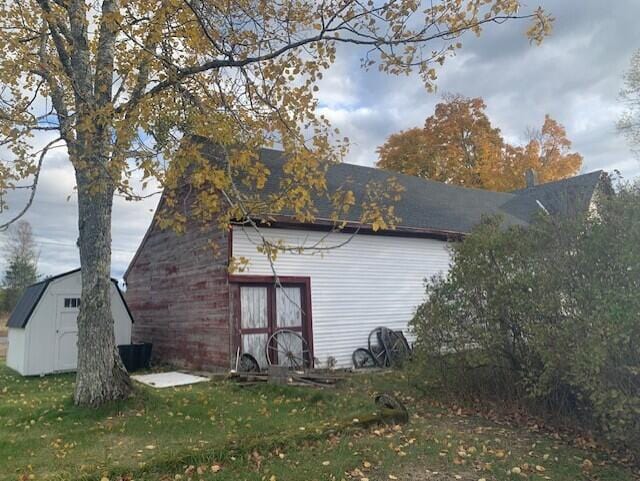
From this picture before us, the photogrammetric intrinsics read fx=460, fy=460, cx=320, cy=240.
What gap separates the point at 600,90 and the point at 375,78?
61.3 feet

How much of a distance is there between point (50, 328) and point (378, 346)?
831 cm

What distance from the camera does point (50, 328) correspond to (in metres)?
11.5

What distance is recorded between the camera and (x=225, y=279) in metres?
10.3

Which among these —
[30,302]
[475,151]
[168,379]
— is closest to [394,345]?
[168,379]

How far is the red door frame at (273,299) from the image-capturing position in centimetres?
1020

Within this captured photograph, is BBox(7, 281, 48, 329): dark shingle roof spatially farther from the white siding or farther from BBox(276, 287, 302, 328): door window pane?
BBox(276, 287, 302, 328): door window pane

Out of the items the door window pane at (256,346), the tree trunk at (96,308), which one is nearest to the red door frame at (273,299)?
the door window pane at (256,346)

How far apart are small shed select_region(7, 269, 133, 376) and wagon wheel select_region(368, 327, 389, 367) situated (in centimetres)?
662

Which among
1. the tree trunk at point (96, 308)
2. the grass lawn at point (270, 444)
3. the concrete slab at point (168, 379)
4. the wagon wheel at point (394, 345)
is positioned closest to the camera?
the grass lawn at point (270, 444)

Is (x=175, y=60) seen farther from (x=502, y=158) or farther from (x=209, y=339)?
(x=502, y=158)

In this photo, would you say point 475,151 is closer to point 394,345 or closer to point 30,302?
point 394,345

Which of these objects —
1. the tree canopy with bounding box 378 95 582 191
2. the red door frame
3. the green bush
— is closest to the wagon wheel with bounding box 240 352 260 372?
the red door frame

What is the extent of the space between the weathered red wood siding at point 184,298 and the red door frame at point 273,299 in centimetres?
20

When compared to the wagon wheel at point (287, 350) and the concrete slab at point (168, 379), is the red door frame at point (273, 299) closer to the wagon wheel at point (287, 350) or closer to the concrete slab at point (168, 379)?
the wagon wheel at point (287, 350)
